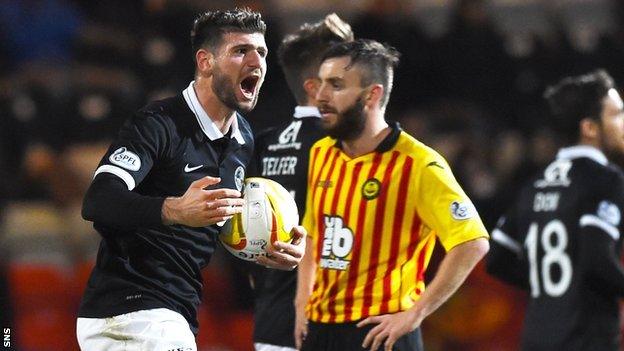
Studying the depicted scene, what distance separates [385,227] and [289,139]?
1013 mm

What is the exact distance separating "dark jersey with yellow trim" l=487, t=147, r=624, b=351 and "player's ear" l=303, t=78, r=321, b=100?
132cm

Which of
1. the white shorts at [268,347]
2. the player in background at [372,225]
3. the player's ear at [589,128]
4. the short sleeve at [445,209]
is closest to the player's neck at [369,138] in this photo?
the player in background at [372,225]

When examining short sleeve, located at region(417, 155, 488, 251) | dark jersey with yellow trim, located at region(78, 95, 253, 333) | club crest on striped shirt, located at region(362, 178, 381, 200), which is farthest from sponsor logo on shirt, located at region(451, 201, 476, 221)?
dark jersey with yellow trim, located at region(78, 95, 253, 333)

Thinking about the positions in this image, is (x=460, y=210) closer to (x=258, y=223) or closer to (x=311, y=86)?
(x=258, y=223)

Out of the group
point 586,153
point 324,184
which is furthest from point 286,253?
point 586,153

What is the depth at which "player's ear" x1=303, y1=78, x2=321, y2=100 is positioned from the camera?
5.90 m

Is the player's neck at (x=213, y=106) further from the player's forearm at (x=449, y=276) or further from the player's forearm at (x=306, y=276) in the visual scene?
the player's forearm at (x=449, y=276)

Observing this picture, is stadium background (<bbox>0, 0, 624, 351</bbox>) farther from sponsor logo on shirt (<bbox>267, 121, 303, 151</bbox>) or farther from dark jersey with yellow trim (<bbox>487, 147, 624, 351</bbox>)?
sponsor logo on shirt (<bbox>267, 121, 303, 151</bbox>)

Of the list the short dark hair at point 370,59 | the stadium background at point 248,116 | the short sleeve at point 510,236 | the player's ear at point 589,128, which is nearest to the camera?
the short dark hair at point 370,59

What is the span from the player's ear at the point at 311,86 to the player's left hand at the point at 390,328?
1.45 meters

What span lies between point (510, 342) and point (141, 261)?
16.2 ft

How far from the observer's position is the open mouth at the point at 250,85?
4570 millimetres

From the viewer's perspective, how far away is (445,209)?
15.8ft

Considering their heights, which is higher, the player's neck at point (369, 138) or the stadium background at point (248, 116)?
the player's neck at point (369, 138)
